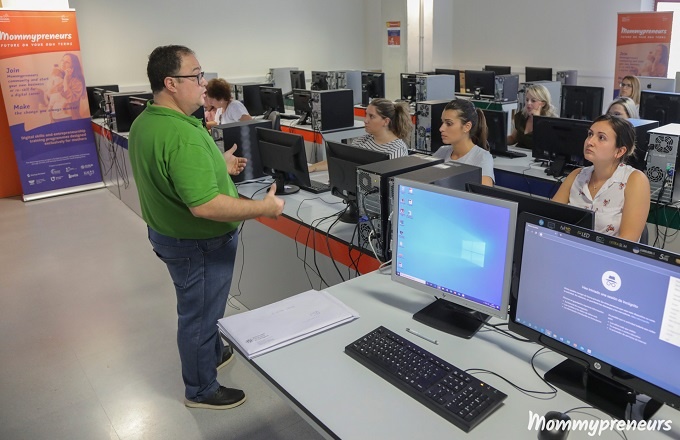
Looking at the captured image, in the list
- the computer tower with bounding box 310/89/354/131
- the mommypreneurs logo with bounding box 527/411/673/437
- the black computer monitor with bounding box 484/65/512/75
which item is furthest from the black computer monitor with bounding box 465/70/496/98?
the mommypreneurs logo with bounding box 527/411/673/437

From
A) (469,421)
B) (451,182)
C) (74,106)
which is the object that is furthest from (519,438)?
(74,106)

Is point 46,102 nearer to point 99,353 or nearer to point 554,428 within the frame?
point 99,353

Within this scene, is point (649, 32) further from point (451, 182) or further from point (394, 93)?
point (451, 182)

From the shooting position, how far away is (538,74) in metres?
8.20

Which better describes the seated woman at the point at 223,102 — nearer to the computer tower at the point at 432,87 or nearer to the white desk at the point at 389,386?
the computer tower at the point at 432,87

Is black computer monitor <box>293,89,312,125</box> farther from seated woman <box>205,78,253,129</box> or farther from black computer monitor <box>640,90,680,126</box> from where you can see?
black computer monitor <box>640,90,680,126</box>

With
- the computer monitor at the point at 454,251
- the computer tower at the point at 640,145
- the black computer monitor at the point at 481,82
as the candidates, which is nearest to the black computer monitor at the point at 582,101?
the black computer monitor at the point at 481,82

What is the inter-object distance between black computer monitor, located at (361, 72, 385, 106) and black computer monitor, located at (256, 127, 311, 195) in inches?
163

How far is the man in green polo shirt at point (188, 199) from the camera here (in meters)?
2.15

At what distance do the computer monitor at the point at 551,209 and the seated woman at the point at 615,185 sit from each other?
1035 mm

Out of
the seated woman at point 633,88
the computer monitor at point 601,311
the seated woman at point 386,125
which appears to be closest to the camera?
the computer monitor at point 601,311

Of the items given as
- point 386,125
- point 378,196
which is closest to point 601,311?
point 378,196

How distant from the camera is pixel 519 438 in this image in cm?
130

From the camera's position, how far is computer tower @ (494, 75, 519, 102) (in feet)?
21.4
